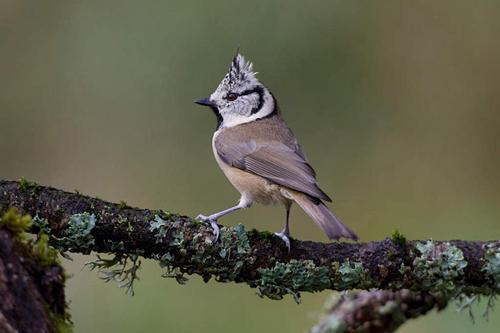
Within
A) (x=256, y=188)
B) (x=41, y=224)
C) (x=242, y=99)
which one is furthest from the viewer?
(x=242, y=99)

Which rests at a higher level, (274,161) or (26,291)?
(274,161)

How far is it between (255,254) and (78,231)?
764 millimetres

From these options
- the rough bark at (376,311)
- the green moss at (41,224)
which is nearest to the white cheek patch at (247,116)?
the rough bark at (376,311)

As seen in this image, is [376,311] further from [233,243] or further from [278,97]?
[278,97]

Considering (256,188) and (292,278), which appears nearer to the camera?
(292,278)

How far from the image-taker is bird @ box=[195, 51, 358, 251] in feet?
14.5

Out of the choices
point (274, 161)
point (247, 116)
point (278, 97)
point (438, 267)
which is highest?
point (278, 97)

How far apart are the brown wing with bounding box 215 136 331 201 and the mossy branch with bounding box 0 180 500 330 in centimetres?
76

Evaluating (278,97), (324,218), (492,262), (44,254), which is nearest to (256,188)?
(324,218)

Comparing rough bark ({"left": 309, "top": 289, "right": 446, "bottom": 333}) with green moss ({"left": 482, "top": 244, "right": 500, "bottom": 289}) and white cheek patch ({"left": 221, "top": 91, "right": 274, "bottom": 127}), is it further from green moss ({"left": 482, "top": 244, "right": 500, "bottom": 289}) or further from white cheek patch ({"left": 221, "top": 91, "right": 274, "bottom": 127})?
white cheek patch ({"left": 221, "top": 91, "right": 274, "bottom": 127})

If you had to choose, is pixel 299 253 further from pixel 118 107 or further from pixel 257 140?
pixel 118 107

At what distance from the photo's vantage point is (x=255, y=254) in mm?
3678

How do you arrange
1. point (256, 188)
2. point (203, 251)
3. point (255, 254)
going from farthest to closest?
point (256, 188)
point (255, 254)
point (203, 251)

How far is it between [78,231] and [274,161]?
1.75 meters
